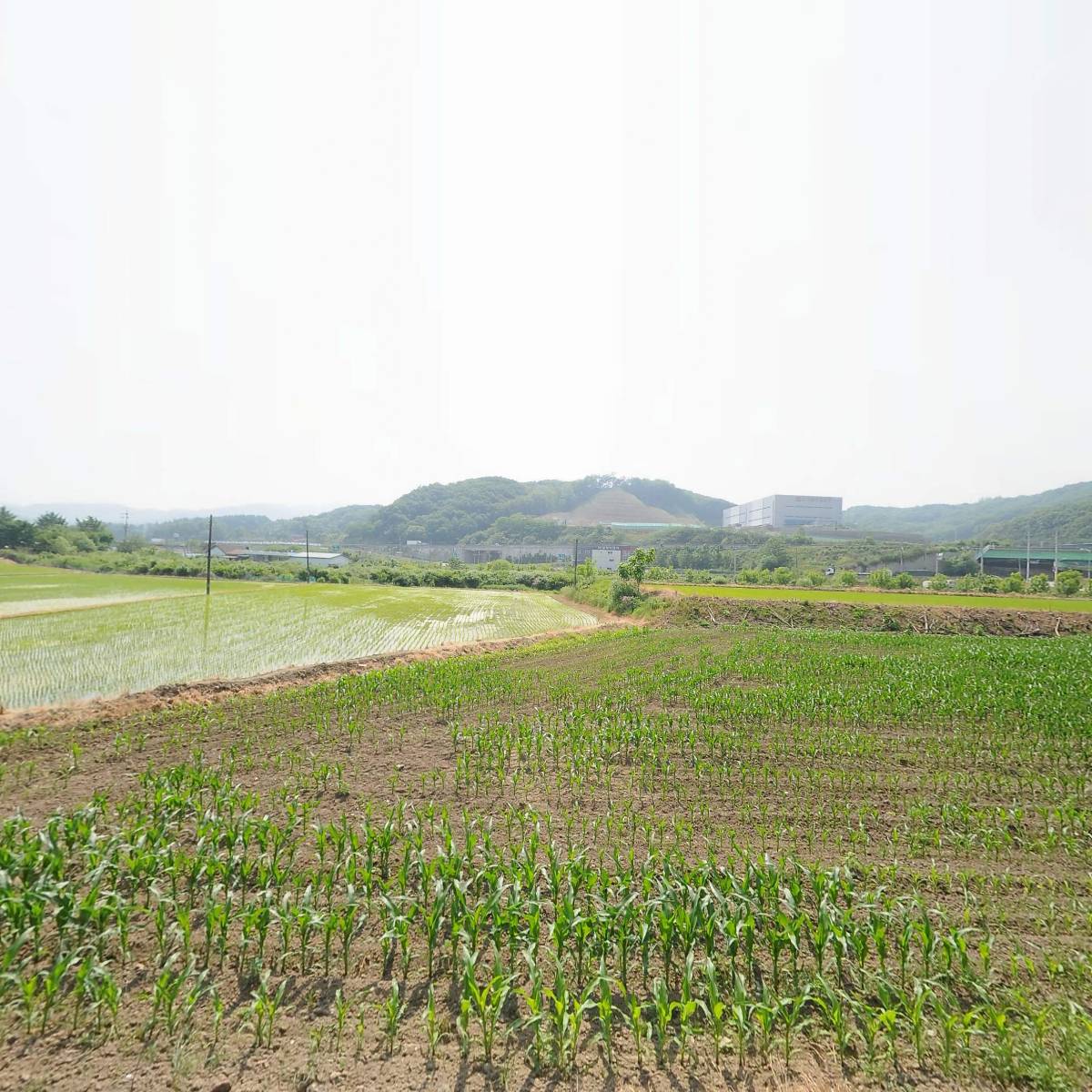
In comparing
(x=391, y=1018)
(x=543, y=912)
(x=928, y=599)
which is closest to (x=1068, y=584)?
(x=928, y=599)

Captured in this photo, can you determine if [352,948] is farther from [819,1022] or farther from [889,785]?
[889,785]

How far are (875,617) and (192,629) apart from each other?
109 ft

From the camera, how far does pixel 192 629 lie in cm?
2184

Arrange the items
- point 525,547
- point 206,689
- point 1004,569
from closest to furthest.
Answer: point 206,689, point 1004,569, point 525,547

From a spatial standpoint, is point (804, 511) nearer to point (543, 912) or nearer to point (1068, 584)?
point (1068, 584)

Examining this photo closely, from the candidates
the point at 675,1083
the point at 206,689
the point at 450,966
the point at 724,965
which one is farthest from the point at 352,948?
the point at 206,689

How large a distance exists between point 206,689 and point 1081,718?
18.3 meters

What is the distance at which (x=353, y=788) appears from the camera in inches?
303

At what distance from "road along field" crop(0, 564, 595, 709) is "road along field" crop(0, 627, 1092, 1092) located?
553 cm

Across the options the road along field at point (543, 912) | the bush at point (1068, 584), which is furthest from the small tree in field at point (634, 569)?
the bush at point (1068, 584)

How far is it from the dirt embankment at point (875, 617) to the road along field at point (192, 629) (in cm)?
673

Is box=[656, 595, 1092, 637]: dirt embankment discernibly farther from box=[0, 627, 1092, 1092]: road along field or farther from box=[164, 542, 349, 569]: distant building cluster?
box=[164, 542, 349, 569]: distant building cluster

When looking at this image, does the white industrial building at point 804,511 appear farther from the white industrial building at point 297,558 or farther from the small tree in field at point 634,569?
the small tree in field at point 634,569

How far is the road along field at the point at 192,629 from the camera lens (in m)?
14.3
